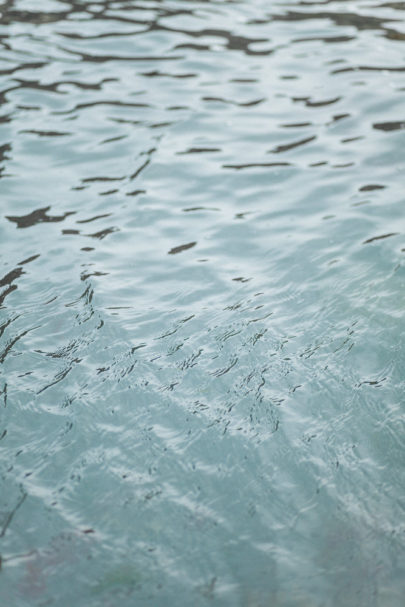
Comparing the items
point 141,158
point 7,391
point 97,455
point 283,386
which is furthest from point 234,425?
point 141,158

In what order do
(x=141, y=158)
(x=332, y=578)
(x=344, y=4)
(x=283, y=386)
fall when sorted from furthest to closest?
1. (x=344, y=4)
2. (x=141, y=158)
3. (x=283, y=386)
4. (x=332, y=578)

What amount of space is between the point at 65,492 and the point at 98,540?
0.33 meters

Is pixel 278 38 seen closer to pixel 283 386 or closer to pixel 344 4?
pixel 344 4

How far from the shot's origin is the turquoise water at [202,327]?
2.95m

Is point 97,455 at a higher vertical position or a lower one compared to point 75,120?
lower

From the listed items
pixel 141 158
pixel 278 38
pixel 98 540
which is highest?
pixel 278 38

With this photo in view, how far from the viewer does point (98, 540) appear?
299 centimetres

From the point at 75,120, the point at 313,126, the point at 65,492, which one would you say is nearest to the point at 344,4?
the point at 313,126

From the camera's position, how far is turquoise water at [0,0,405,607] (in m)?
2.95

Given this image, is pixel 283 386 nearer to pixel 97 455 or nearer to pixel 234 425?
pixel 234 425

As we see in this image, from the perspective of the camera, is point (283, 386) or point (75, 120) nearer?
point (283, 386)

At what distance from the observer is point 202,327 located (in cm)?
428

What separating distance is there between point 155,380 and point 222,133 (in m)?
3.53

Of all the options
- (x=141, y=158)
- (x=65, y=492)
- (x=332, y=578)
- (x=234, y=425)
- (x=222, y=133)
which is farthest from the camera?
(x=222, y=133)
